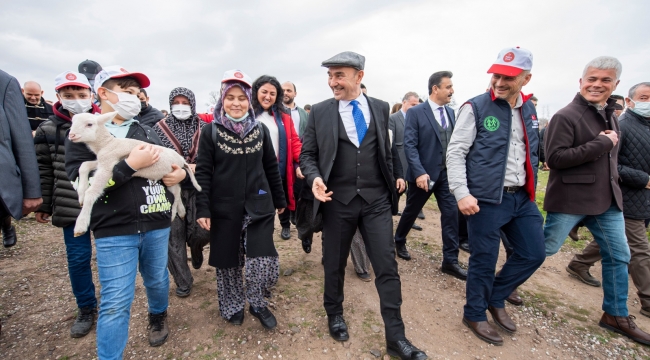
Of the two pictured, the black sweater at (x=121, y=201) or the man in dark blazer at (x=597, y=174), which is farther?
the man in dark blazer at (x=597, y=174)

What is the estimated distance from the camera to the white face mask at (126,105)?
7.34 ft

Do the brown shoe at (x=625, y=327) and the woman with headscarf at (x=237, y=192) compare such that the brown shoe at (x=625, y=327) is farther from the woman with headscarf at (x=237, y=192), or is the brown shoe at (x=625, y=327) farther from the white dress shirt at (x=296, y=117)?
the white dress shirt at (x=296, y=117)

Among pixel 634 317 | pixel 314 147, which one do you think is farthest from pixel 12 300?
Answer: pixel 634 317

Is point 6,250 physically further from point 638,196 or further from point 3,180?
Answer: point 638,196

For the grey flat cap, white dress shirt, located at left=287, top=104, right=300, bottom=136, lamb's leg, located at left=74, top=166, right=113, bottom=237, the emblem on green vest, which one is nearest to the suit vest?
the grey flat cap

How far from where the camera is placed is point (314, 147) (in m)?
2.87

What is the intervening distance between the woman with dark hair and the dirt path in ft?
4.20

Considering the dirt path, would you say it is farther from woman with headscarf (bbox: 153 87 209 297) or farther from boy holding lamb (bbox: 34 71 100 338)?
woman with headscarf (bbox: 153 87 209 297)

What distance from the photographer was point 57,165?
2812mm

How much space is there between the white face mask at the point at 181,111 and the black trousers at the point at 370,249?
171cm

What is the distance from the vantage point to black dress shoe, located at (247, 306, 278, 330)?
2.87m

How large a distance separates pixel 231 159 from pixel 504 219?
2.46m

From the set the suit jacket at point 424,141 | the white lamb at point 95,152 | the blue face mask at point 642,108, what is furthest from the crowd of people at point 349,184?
the suit jacket at point 424,141

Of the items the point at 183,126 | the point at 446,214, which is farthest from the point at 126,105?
the point at 446,214
